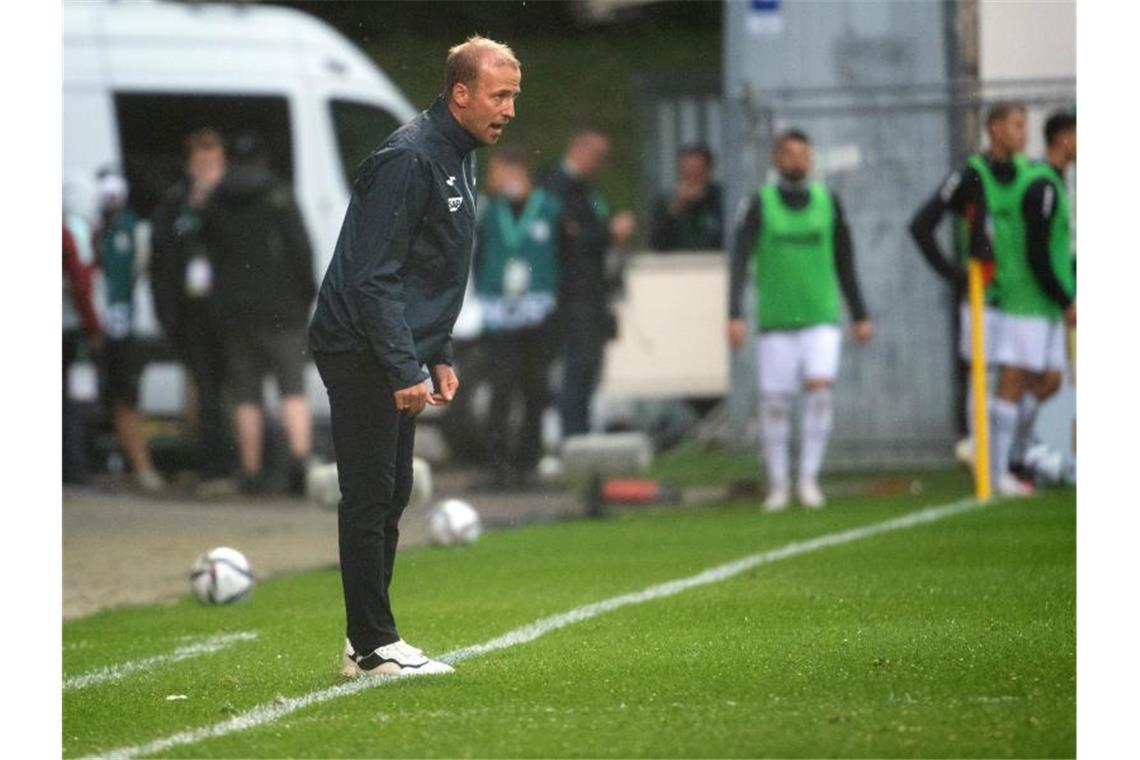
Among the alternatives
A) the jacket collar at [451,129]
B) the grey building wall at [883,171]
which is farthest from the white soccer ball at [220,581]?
the grey building wall at [883,171]

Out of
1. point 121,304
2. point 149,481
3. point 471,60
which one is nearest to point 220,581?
point 471,60

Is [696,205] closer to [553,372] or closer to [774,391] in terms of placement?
[553,372]

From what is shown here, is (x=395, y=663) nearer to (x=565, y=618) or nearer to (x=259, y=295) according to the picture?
(x=565, y=618)

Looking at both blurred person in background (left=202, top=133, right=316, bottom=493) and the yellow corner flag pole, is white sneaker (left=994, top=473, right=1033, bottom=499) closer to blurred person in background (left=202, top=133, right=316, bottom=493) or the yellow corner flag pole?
the yellow corner flag pole

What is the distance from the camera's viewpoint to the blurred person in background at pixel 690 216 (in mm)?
18202

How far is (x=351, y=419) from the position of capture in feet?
23.2

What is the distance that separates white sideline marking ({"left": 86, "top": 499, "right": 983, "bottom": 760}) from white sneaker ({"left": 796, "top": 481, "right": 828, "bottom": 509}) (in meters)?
0.75

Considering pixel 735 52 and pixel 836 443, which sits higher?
pixel 735 52

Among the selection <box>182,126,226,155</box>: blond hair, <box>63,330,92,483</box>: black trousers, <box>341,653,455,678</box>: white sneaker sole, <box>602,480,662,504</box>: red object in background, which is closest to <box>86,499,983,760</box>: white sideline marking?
<box>341,653,455,678</box>: white sneaker sole

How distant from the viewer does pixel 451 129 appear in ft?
23.5

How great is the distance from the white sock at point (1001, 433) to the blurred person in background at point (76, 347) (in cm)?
564

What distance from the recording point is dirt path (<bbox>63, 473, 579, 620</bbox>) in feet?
37.0
